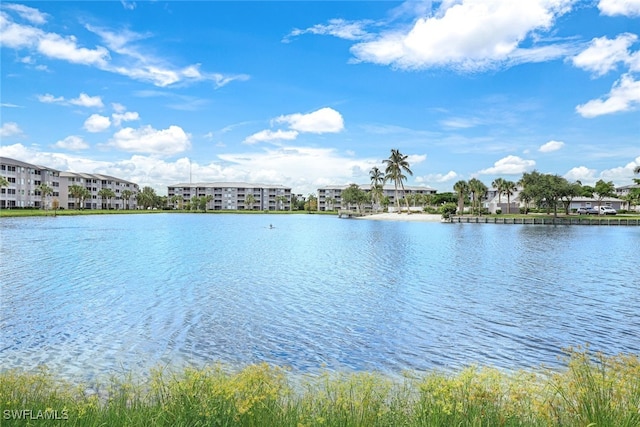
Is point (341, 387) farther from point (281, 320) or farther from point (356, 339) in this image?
point (281, 320)

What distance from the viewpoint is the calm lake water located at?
1304 cm

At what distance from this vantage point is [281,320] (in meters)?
16.9

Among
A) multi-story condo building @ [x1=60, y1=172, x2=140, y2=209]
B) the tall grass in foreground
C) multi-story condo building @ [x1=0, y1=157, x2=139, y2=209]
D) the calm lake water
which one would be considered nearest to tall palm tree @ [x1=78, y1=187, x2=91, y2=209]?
multi-story condo building @ [x1=60, y1=172, x2=140, y2=209]

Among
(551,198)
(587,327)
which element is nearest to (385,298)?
(587,327)

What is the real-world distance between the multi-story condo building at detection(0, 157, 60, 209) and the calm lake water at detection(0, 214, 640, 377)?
109077 mm

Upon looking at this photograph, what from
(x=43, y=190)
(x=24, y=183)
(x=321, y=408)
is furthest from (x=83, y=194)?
(x=321, y=408)

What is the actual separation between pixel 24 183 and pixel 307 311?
5715 inches

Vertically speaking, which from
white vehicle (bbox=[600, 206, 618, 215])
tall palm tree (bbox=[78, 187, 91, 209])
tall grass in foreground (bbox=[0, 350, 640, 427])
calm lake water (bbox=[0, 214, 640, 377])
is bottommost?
calm lake water (bbox=[0, 214, 640, 377])

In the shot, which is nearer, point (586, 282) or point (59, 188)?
point (586, 282)

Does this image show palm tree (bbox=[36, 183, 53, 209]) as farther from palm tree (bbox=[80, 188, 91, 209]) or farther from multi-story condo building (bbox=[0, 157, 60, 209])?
palm tree (bbox=[80, 188, 91, 209])

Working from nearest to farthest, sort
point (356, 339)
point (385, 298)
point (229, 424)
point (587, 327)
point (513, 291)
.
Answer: point (229, 424)
point (356, 339)
point (587, 327)
point (385, 298)
point (513, 291)

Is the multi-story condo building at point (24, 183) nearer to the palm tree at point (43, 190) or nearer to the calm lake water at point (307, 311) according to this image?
the palm tree at point (43, 190)

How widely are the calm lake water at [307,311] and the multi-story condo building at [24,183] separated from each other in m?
109

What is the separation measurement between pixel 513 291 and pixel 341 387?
1832 cm
